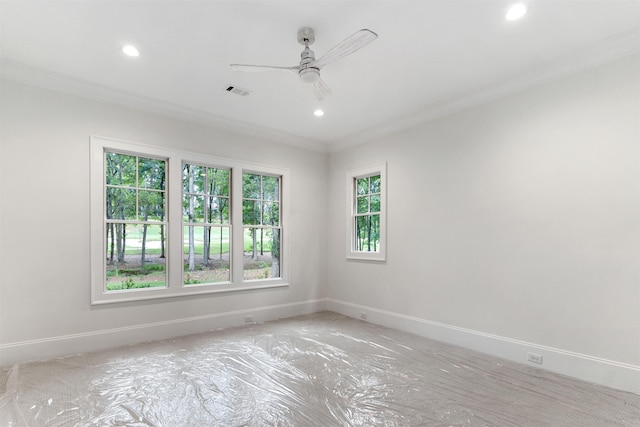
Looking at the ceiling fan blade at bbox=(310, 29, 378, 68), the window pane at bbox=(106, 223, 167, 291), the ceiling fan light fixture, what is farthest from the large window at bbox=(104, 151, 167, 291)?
the ceiling fan blade at bbox=(310, 29, 378, 68)

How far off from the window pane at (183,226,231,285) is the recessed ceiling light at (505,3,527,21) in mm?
4084

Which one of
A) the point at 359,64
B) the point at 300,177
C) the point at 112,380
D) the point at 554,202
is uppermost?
the point at 359,64

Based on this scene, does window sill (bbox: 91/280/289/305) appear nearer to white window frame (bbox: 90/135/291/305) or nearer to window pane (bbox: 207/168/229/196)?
white window frame (bbox: 90/135/291/305)

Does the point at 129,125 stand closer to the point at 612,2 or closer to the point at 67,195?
the point at 67,195

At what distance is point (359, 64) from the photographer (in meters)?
3.17

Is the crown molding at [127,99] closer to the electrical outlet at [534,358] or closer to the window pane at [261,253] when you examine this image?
the window pane at [261,253]

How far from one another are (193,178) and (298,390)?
3157 mm

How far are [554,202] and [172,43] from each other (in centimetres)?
387

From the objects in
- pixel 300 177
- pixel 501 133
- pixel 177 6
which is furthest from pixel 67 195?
pixel 501 133

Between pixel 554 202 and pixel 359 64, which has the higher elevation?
pixel 359 64

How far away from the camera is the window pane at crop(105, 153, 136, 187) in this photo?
154 inches

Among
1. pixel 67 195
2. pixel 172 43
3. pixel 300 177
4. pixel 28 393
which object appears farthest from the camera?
pixel 300 177

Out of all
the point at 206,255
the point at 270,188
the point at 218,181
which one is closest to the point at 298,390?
the point at 206,255

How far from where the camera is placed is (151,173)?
13.8 feet
